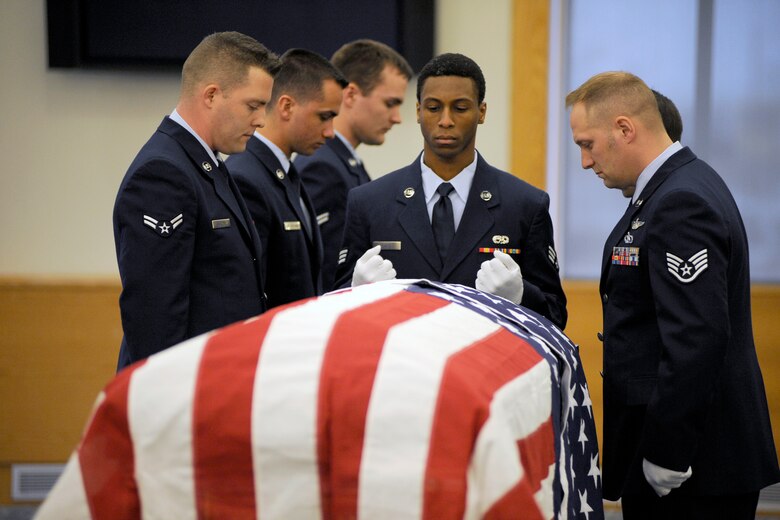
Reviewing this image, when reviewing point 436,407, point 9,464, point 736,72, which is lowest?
point 9,464

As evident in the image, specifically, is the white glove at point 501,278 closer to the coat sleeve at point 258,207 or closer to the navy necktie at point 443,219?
the navy necktie at point 443,219

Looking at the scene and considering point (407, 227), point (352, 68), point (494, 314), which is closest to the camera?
point (494, 314)

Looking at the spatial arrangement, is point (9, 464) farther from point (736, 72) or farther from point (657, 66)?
point (736, 72)

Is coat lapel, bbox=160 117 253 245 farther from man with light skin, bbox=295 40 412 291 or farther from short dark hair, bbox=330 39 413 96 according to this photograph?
short dark hair, bbox=330 39 413 96

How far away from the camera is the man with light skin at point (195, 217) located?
84.3 inches

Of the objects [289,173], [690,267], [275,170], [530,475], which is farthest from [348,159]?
[530,475]

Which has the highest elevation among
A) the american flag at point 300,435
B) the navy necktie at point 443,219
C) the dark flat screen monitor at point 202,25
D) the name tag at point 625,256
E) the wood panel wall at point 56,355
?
the dark flat screen monitor at point 202,25

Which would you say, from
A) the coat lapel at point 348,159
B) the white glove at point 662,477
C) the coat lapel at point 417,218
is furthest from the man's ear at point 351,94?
the white glove at point 662,477

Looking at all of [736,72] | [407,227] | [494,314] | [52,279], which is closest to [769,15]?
[736,72]

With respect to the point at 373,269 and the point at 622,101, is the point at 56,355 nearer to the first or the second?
the point at 373,269

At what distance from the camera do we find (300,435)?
129 centimetres

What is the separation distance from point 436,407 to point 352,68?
2765 mm

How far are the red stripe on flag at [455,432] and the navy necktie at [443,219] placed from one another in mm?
1030

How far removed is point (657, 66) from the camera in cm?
416
